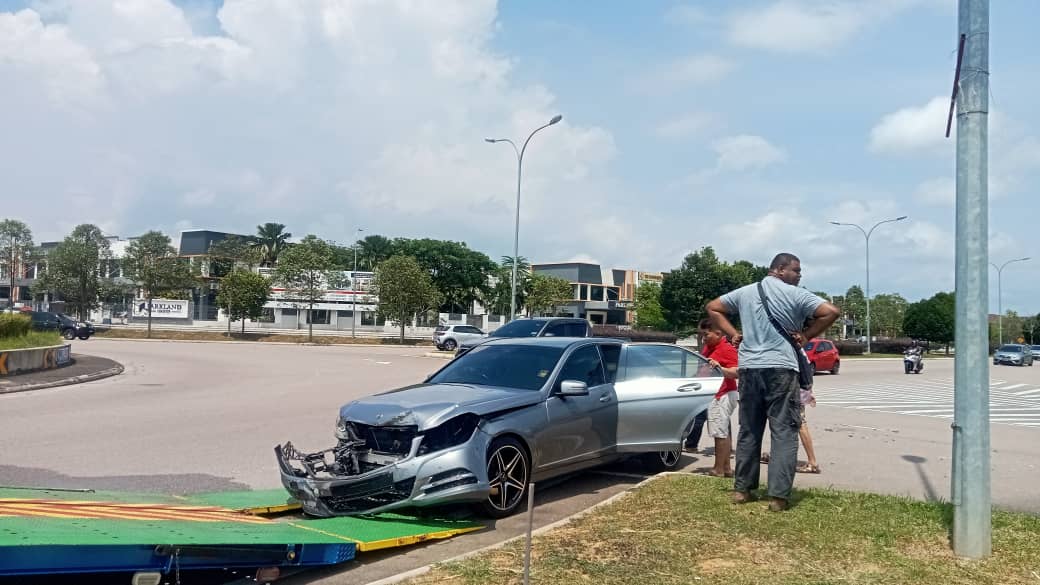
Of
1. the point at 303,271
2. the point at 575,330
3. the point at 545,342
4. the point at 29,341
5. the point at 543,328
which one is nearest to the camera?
the point at 545,342

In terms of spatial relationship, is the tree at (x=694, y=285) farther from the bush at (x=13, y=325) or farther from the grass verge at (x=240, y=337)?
the bush at (x=13, y=325)

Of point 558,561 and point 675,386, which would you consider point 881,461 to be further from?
point 558,561

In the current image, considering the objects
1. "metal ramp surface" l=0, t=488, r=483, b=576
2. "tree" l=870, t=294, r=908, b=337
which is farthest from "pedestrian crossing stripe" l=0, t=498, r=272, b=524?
"tree" l=870, t=294, r=908, b=337

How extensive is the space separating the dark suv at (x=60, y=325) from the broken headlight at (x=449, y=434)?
42.5 meters

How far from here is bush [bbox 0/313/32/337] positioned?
22531 millimetres

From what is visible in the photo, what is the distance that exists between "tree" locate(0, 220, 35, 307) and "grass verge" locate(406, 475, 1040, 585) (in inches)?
2541

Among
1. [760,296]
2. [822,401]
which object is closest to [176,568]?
[760,296]

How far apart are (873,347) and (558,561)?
7357 centimetres

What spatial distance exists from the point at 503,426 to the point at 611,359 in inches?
82.3

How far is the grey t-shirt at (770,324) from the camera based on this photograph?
6.18 meters

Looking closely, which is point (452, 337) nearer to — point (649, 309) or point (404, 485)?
point (404, 485)

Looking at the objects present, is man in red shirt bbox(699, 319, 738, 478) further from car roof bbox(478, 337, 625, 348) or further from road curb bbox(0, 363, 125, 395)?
road curb bbox(0, 363, 125, 395)

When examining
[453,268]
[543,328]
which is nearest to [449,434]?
[543,328]

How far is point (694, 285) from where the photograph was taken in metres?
60.0
